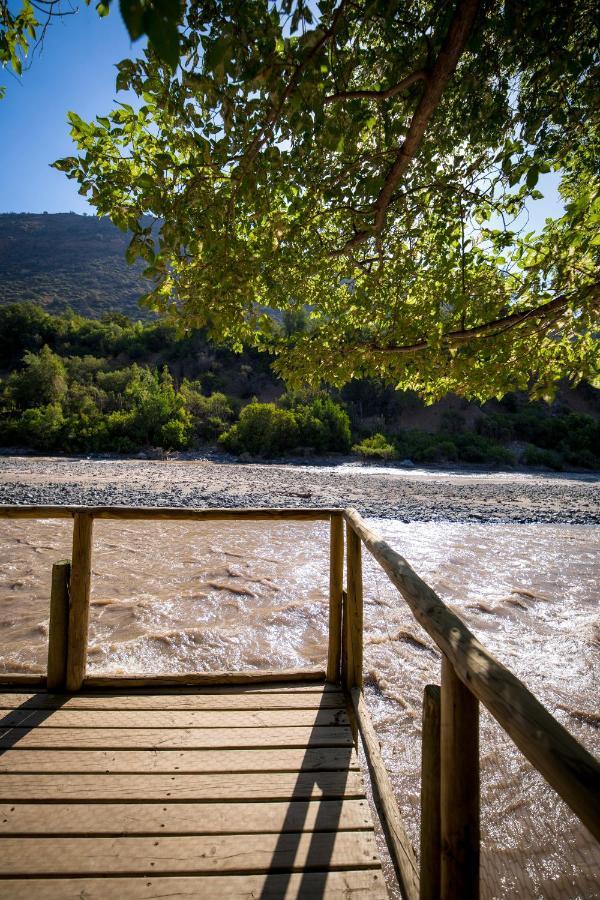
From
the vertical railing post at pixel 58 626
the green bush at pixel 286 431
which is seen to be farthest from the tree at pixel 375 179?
the green bush at pixel 286 431

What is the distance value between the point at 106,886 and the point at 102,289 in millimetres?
90923

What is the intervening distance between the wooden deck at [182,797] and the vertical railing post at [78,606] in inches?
6.5

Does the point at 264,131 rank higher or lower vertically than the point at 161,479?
higher

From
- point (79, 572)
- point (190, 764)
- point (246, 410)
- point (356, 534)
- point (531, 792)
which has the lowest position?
→ point (531, 792)

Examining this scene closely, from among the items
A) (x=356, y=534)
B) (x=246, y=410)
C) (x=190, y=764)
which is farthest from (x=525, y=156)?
(x=246, y=410)

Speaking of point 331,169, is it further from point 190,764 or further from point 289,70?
point 190,764

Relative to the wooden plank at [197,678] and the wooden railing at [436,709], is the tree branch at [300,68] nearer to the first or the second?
the wooden railing at [436,709]

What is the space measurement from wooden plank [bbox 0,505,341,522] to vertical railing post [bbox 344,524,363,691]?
12.2 inches

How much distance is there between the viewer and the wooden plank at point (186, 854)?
6.07 feet

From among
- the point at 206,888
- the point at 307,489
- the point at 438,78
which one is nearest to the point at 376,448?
the point at 307,489

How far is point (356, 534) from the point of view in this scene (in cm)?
296

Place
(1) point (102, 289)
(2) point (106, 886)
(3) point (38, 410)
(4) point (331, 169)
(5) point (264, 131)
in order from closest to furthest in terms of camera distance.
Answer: (2) point (106, 886), (5) point (264, 131), (4) point (331, 169), (3) point (38, 410), (1) point (102, 289)

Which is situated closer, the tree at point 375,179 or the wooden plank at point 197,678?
the tree at point 375,179

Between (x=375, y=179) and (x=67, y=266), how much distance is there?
336 ft
